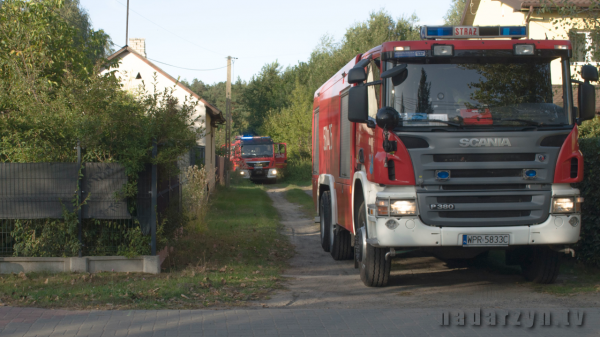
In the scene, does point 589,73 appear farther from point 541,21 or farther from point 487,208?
point 541,21

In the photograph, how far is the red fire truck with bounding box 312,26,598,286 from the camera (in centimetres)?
623

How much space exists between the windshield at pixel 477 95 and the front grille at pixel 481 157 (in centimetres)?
37

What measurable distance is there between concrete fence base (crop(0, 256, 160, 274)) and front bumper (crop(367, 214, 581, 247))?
355cm

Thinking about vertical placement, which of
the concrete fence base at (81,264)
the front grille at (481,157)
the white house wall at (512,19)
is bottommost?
the concrete fence base at (81,264)

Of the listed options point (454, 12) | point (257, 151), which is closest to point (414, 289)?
point (257, 151)

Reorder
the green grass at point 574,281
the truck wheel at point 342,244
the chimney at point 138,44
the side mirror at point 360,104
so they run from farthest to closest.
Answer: the chimney at point 138,44 < the truck wheel at point 342,244 < the green grass at point 574,281 < the side mirror at point 360,104

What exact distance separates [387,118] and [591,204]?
12.4 ft

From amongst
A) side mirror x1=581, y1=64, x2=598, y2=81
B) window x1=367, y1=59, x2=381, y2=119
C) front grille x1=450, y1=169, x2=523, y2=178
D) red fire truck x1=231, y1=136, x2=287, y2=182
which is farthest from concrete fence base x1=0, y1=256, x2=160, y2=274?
red fire truck x1=231, y1=136, x2=287, y2=182

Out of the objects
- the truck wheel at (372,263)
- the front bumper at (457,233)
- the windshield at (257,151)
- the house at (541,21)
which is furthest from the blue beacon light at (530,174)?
the windshield at (257,151)

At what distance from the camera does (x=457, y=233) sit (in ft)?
20.6

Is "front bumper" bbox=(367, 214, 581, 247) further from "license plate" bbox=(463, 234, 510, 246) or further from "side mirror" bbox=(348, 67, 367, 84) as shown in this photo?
"side mirror" bbox=(348, 67, 367, 84)

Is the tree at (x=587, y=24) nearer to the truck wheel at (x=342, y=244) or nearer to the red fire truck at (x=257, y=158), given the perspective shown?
the truck wheel at (x=342, y=244)

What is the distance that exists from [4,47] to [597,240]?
10.00m

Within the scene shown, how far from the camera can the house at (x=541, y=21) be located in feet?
31.5
